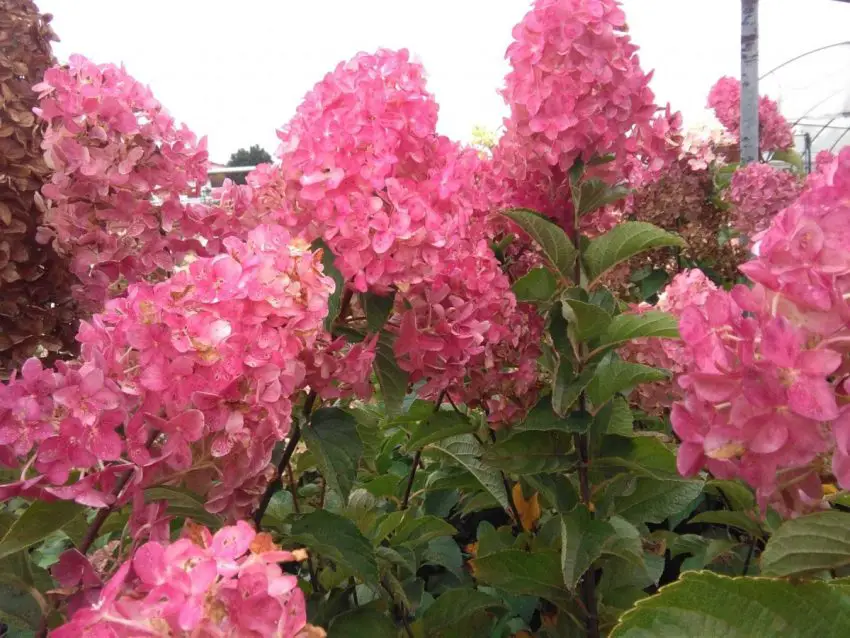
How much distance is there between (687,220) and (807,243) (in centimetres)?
253

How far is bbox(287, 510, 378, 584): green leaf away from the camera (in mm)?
913

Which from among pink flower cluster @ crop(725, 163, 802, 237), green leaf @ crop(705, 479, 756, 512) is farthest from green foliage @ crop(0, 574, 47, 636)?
pink flower cluster @ crop(725, 163, 802, 237)

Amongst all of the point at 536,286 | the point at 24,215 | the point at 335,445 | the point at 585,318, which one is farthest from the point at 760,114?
the point at 24,215

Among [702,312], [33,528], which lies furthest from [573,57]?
[33,528]

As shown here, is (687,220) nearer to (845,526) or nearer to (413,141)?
(413,141)

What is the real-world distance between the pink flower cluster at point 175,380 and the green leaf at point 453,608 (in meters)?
0.64

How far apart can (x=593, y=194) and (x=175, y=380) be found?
29.6 inches

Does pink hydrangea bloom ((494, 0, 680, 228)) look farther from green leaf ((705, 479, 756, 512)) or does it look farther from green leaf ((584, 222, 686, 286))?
green leaf ((705, 479, 756, 512))

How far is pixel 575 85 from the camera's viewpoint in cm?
110

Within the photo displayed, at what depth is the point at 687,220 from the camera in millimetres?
2932

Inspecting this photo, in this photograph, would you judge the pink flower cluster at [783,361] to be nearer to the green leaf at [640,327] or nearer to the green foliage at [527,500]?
the green foliage at [527,500]

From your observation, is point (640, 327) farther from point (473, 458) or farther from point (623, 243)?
point (473, 458)

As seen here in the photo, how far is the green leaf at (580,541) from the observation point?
98cm

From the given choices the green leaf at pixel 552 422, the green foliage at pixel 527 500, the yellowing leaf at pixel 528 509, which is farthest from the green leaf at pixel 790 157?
the green leaf at pixel 552 422
